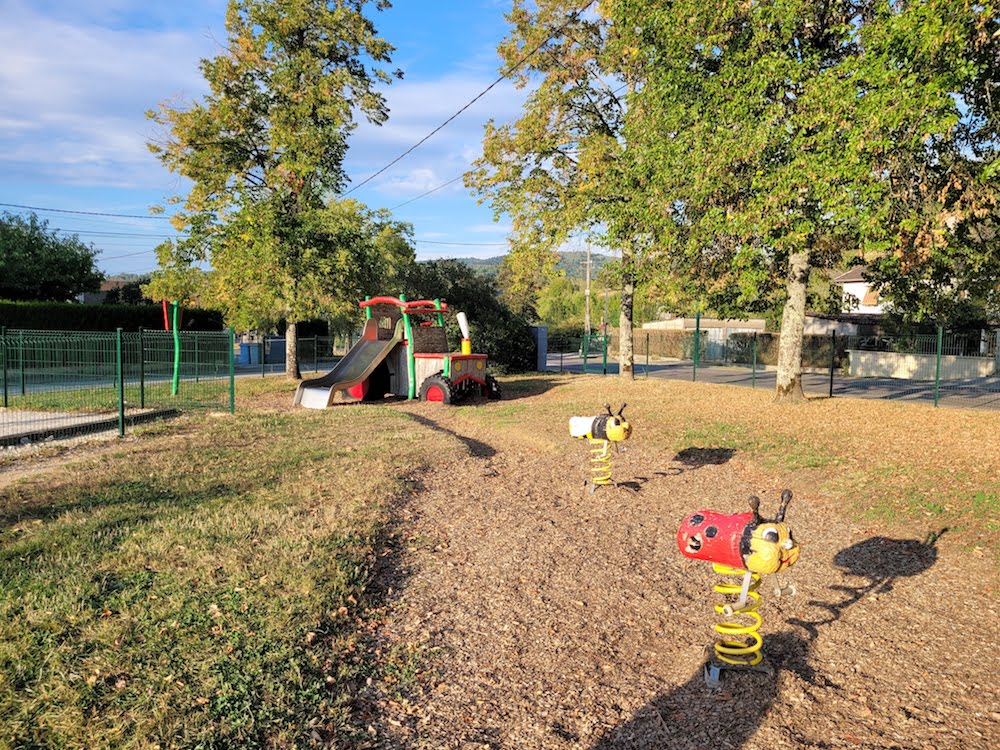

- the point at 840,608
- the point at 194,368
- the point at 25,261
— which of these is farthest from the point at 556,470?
the point at 25,261

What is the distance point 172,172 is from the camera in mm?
18266

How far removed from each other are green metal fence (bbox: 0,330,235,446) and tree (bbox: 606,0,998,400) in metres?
10.1

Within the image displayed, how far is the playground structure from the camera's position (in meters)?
15.3

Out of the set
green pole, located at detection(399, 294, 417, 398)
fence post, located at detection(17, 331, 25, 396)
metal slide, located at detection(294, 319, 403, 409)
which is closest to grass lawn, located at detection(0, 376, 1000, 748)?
metal slide, located at detection(294, 319, 403, 409)

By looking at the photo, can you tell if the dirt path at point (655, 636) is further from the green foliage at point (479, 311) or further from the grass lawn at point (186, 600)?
the green foliage at point (479, 311)

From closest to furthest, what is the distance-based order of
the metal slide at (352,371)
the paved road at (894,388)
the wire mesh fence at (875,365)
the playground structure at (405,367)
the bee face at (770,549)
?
the bee face at (770,549) → the metal slide at (352,371) → the playground structure at (405,367) → the paved road at (894,388) → the wire mesh fence at (875,365)

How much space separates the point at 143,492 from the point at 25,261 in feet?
→ 106

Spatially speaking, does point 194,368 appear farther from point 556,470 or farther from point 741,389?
point 741,389

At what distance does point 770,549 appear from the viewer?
3.64 metres

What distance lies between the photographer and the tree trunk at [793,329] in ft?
43.2

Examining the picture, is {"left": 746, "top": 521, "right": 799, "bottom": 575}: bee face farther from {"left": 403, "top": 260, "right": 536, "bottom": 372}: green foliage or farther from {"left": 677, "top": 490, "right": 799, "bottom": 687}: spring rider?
{"left": 403, "top": 260, "right": 536, "bottom": 372}: green foliage

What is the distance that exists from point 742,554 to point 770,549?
0.58ft

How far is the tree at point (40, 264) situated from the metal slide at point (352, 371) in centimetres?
2512

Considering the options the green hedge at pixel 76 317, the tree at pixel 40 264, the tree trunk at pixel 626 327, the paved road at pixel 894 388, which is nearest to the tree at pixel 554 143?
the tree trunk at pixel 626 327
